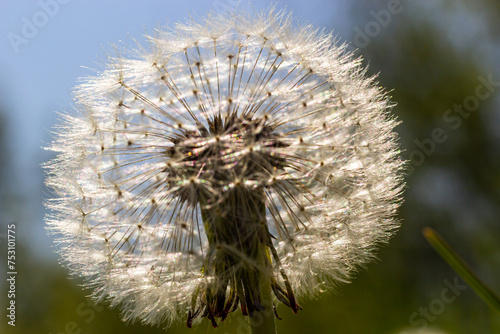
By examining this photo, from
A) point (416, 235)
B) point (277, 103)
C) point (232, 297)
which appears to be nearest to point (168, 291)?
point (232, 297)

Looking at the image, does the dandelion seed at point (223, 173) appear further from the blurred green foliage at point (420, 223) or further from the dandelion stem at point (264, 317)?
the blurred green foliage at point (420, 223)

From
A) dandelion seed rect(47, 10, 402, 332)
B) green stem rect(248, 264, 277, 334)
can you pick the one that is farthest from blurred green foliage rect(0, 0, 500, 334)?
green stem rect(248, 264, 277, 334)

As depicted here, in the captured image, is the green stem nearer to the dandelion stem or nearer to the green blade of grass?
the dandelion stem

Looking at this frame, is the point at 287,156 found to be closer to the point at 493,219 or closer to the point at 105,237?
the point at 105,237

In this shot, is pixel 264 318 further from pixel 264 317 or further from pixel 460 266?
pixel 460 266

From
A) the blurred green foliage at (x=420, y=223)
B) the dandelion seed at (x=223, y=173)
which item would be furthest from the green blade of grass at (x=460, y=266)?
the blurred green foliage at (x=420, y=223)

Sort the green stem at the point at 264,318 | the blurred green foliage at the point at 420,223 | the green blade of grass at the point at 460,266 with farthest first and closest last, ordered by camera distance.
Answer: the blurred green foliage at the point at 420,223 → the green stem at the point at 264,318 → the green blade of grass at the point at 460,266

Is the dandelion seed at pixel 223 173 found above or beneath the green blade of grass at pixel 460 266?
above

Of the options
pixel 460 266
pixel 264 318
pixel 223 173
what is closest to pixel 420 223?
pixel 264 318
